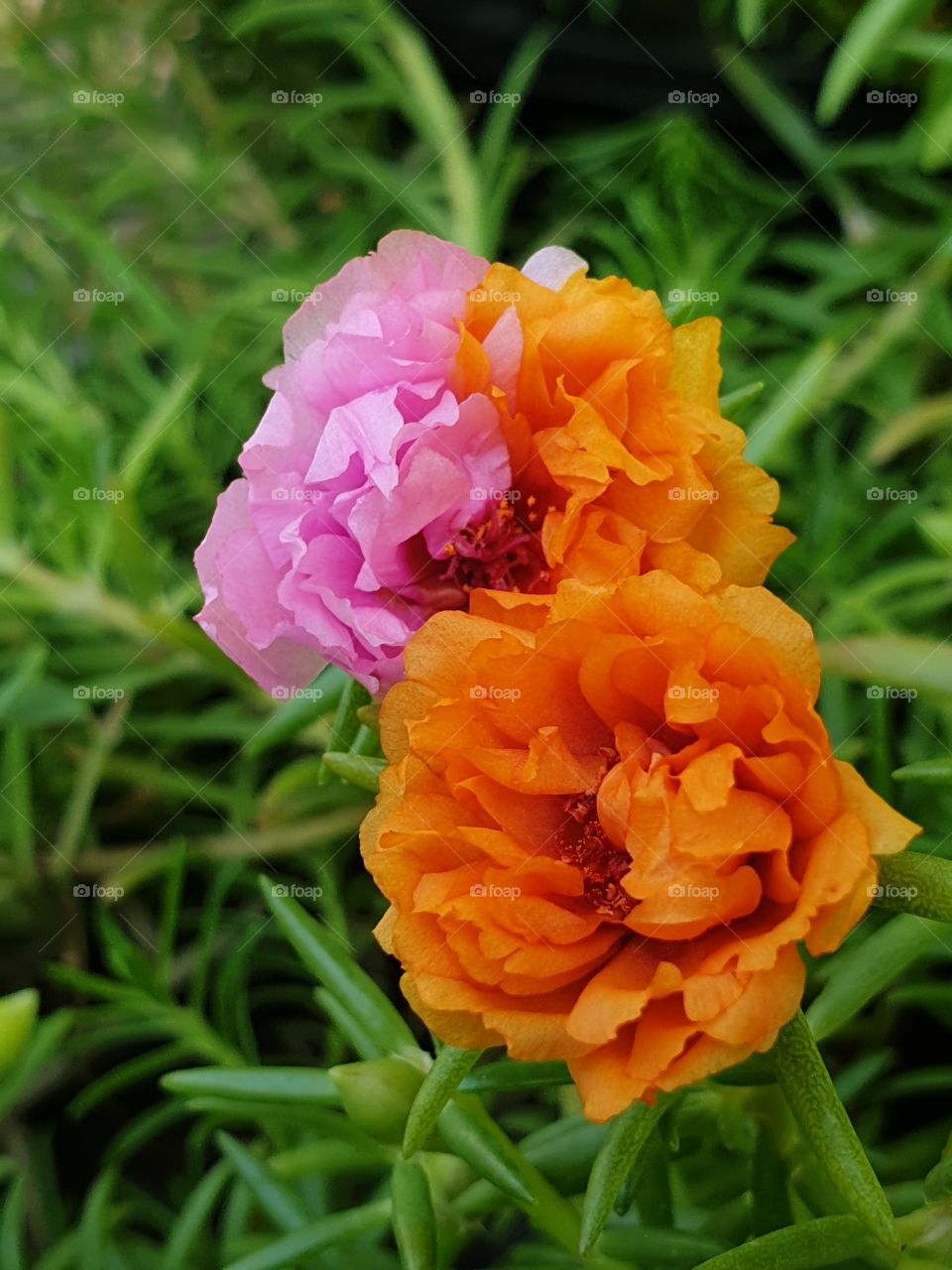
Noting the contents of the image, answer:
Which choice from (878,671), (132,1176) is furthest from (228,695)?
(878,671)

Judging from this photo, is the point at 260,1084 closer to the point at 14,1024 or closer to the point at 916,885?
the point at 14,1024

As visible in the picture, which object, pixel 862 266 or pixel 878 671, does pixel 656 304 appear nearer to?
pixel 878 671

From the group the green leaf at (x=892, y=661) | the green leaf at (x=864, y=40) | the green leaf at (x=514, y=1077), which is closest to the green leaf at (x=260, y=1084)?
the green leaf at (x=514, y=1077)

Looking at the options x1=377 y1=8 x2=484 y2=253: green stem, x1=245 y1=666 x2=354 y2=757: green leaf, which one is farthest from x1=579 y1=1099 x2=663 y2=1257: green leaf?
x1=377 y1=8 x2=484 y2=253: green stem

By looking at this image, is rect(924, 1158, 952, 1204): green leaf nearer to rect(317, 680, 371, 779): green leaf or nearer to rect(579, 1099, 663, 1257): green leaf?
rect(579, 1099, 663, 1257): green leaf

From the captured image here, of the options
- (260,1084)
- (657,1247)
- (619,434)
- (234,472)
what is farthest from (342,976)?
(234,472)

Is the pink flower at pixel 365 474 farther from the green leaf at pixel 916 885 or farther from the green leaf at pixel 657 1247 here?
the green leaf at pixel 657 1247
